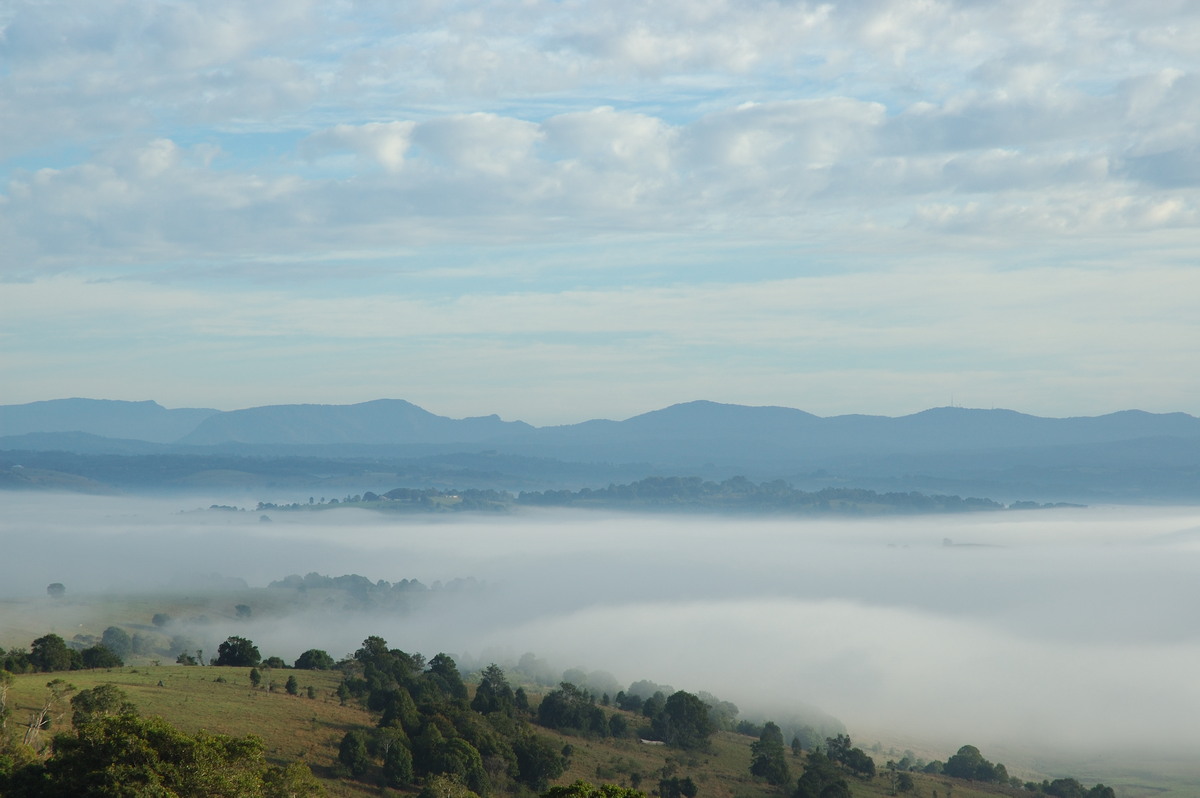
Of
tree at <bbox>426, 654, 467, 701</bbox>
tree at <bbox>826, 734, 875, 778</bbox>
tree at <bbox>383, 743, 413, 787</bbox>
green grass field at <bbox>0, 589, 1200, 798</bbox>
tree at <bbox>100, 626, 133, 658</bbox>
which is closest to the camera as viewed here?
green grass field at <bbox>0, 589, 1200, 798</bbox>

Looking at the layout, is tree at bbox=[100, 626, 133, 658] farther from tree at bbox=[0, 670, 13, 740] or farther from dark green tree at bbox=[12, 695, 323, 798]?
dark green tree at bbox=[12, 695, 323, 798]

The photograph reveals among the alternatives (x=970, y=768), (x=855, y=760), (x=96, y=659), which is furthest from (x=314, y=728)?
(x=970, y=768)

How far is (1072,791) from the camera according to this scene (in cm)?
11544

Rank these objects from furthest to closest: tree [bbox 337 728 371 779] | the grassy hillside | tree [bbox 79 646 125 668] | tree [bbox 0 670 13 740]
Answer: tree [bbox 79 646 125 668], tree [bbox 337 728 371 779], the grassy hillside, tree [bbox 0 670 13 740]

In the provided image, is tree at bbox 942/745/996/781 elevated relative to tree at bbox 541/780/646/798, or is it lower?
lower

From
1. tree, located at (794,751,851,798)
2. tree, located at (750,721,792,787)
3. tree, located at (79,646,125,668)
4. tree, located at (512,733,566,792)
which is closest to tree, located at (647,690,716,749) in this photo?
tree, located at (750,721,792,787)

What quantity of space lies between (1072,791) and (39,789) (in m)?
106

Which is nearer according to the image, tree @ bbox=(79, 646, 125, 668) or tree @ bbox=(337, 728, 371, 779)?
tree @ bbox=(337, 728, 371, 779)

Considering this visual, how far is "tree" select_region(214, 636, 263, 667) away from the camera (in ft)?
355

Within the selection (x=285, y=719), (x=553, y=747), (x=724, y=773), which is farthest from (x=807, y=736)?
(x=285, y=719)

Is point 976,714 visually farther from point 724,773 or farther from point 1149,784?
point 724,773

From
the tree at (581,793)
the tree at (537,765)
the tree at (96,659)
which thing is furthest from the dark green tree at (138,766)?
the tree at (96,659)

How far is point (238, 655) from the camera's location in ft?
358

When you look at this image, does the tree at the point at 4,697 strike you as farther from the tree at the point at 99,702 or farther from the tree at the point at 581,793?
the tree at the point at 581,793
